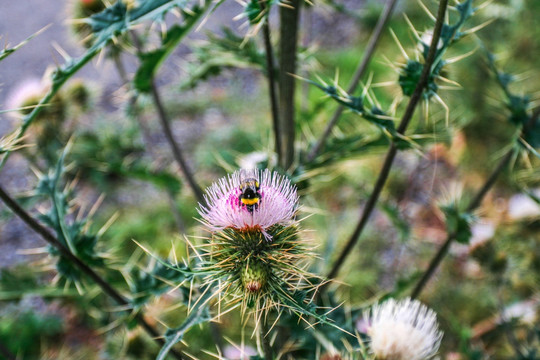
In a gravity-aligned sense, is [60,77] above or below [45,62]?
below

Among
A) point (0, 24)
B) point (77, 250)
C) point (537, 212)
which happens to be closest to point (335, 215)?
point (537, 212)

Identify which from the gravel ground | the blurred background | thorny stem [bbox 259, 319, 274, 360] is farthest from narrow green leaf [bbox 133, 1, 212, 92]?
the gravel ground

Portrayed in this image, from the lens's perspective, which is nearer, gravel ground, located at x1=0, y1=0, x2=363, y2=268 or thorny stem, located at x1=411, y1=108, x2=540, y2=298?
thorny stem, located at x1=411, y1=108, x2=540, y2=298

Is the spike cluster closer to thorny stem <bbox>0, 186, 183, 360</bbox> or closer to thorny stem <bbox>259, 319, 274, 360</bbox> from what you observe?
thorny stem <bbox>259, 319, 274, 360</bbox>

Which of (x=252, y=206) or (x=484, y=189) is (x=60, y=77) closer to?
(x=252, y=206)

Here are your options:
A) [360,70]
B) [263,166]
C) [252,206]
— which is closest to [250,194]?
[252,206]

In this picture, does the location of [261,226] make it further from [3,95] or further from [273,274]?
[3,95]

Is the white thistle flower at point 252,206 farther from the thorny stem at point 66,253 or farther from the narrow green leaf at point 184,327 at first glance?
the thorny stem at point 66,253

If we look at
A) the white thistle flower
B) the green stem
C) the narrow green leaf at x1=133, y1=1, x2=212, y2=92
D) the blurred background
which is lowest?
the blurred background

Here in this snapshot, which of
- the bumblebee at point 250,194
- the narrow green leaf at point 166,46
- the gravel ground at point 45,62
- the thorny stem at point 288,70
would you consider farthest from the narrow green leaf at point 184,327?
the gravel ground at point 45,62
